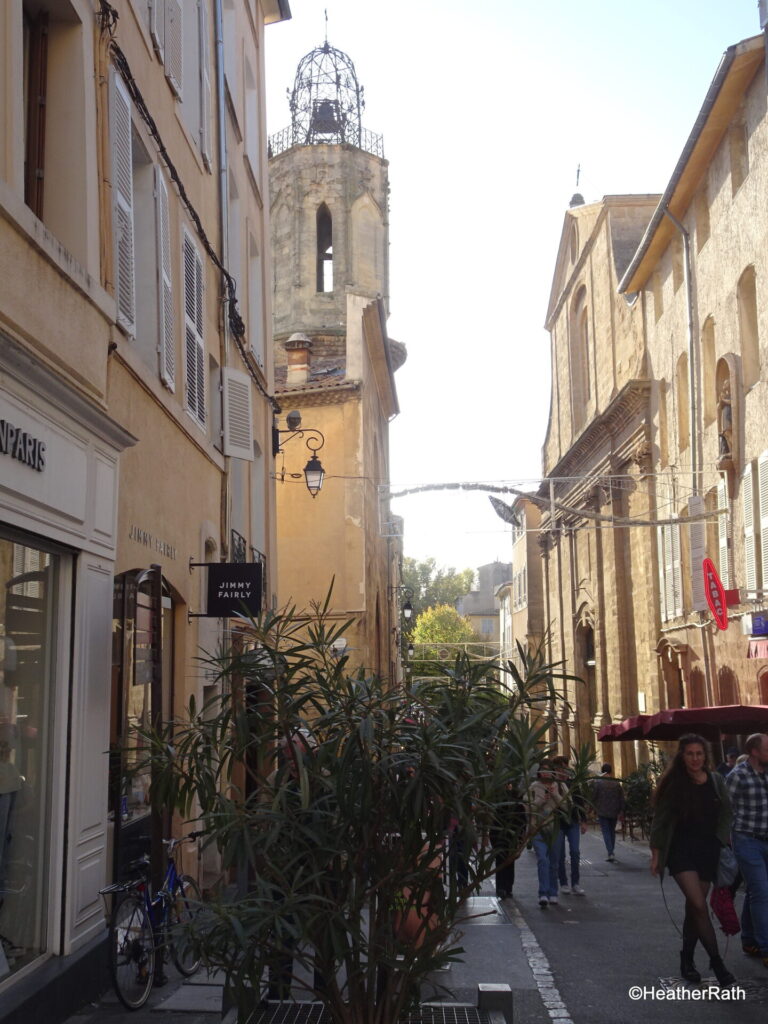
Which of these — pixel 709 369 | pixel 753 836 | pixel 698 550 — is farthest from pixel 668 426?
pixel 753 836

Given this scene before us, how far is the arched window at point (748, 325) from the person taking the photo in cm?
1898

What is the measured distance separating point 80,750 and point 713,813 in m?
3.98

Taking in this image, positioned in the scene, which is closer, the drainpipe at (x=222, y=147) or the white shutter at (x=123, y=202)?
the white shutter at (x=123, y=202)

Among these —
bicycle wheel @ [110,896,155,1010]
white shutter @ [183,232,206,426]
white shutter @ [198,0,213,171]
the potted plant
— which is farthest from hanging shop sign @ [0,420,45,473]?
white shutter @ [198,0,213,171]

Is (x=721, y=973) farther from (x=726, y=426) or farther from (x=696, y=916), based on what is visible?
(x=726, y=426)

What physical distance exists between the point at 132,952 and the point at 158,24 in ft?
26.0

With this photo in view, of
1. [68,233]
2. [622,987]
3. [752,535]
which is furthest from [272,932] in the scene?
[752,535]

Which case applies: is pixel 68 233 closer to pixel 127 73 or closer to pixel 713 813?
pixel 127 73

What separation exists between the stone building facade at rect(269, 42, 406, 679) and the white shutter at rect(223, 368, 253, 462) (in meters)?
8.08

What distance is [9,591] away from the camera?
6.40 meters

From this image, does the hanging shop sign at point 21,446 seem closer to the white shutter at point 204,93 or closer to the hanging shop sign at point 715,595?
the white shutter at point 204,93

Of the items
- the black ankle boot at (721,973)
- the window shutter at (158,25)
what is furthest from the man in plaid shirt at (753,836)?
the window shutter at (158,25)

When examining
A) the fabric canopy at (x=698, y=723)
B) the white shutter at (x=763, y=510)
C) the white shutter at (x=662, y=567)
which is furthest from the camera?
the white shutter at (x=662, y=567)

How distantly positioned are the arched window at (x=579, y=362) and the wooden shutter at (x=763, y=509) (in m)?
18.5
